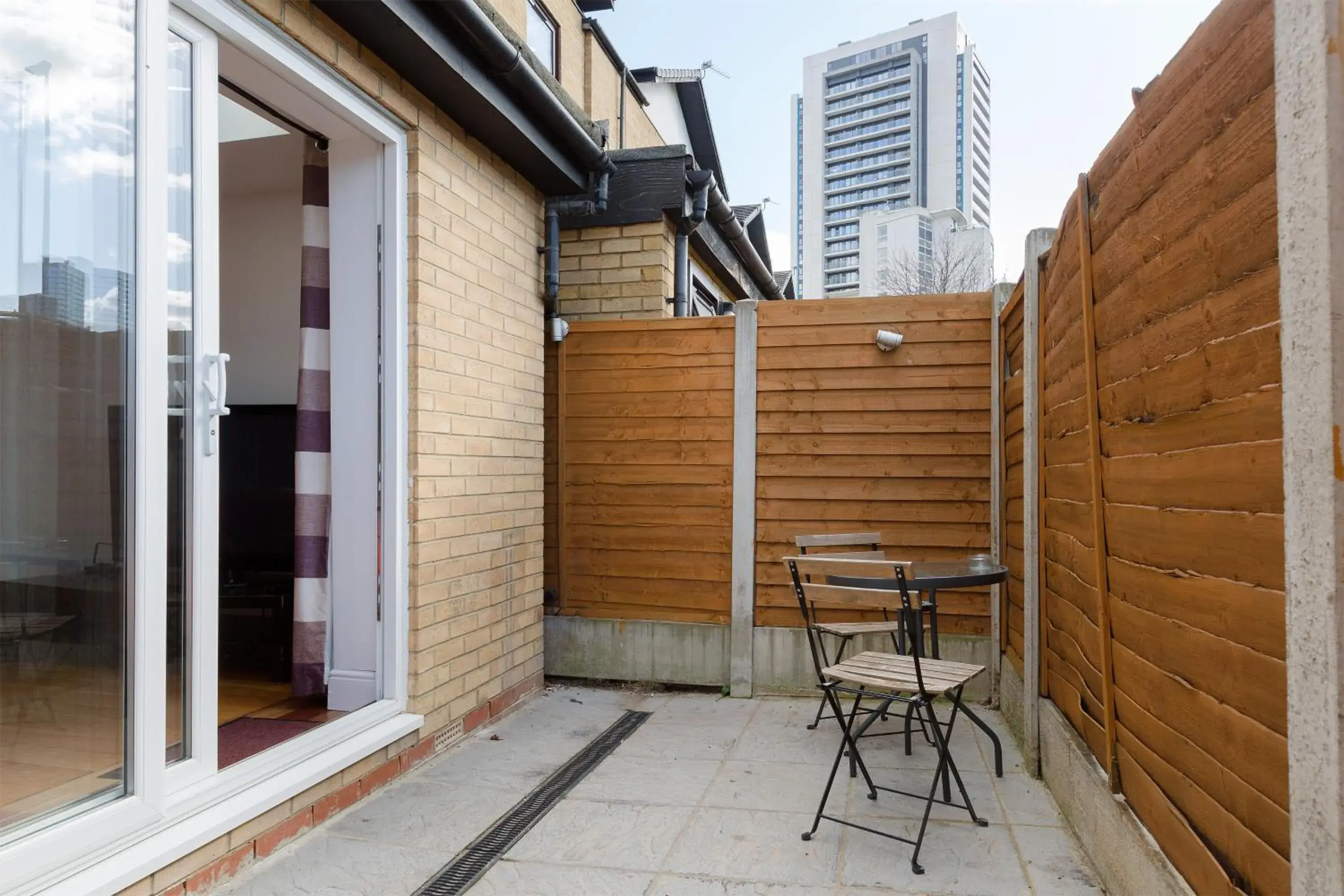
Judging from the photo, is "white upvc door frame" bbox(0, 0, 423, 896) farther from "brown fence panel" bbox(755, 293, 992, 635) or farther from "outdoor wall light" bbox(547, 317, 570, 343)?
"brown fence panel" bbox(755, 293, 992, 635)

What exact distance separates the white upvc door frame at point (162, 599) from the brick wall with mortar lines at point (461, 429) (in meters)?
0.12

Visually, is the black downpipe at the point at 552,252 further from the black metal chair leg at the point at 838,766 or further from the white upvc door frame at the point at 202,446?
the black metal chair leg at the point at 838,766

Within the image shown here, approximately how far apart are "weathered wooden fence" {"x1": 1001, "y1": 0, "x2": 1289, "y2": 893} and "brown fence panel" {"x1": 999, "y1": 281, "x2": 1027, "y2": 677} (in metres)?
1.37

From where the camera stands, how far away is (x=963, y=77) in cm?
8088

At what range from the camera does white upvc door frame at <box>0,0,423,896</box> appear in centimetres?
224

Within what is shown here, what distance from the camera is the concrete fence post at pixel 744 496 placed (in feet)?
17.0

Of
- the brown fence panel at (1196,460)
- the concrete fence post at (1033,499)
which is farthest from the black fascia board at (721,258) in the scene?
the brown fence panel at (1196,460)

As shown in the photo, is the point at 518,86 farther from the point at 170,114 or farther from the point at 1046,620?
the point at 1046,620

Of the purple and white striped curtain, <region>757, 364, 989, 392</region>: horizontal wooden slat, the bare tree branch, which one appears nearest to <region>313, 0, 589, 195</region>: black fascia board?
the purple and white striped curtain

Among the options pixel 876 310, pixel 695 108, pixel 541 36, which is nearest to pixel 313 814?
pixel 876 310

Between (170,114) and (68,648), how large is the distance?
5.07 feet

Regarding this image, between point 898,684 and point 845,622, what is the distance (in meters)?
1.86

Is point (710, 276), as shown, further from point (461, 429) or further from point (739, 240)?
point (461, 429)

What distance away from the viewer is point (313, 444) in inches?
155
